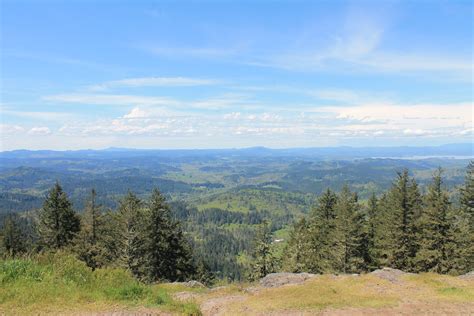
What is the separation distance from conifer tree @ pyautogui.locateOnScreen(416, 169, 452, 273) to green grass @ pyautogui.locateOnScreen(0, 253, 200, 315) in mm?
32831

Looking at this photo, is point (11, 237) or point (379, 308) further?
point (11, 237)

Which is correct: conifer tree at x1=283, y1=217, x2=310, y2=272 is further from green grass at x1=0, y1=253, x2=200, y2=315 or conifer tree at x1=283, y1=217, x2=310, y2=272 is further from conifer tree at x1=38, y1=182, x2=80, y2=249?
green grass at x1=0, y1=253, x2=200, y2=315

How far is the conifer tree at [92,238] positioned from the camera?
136 ft

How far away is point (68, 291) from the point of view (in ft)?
50.1

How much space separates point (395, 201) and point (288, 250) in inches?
→ 747

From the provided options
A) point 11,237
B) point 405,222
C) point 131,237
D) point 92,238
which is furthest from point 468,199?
point 11,237

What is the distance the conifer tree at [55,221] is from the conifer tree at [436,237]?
1698 inches

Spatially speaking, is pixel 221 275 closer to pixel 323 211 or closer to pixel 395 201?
pixel 323 211

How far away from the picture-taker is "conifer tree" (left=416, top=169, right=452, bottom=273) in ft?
125

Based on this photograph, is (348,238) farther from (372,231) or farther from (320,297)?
(320,297)

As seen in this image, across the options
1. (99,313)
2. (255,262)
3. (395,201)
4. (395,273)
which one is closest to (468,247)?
(395,201)

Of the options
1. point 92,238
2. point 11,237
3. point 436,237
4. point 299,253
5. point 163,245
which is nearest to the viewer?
point 436,237

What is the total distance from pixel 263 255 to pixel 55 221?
29.2 meters

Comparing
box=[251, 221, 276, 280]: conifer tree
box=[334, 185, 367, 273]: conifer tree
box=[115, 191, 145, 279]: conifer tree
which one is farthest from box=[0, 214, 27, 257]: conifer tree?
box=[334, 185, 367, 273]: conifer tree
